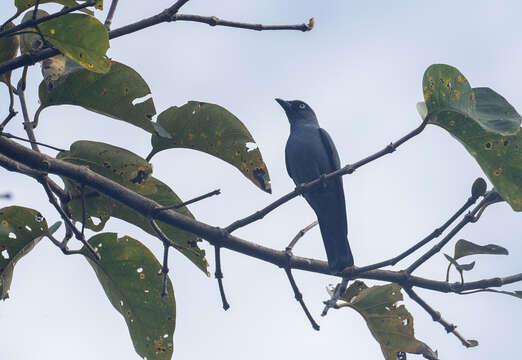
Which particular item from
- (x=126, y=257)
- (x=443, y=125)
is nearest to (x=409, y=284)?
(x=443, y=125)

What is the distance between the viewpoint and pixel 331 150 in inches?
241

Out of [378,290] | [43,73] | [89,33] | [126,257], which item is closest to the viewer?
[89,33]

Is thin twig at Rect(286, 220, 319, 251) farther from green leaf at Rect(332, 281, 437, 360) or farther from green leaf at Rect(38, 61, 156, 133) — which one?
green leaf at Rect(38, 61, 156, 133)

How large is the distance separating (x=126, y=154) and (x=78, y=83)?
0.39 m

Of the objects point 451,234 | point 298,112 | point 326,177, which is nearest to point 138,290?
point 326,177

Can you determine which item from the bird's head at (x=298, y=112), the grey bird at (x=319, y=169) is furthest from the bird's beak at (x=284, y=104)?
the grey bird at (x=319, y=169)

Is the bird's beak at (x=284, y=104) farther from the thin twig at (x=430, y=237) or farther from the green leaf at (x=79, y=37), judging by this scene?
the green leaf at (x=79, y=37)

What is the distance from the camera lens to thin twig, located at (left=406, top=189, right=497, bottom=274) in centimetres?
268

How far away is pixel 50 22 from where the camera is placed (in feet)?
7.71

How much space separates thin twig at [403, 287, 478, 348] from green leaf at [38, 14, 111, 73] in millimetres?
Answer: 1682

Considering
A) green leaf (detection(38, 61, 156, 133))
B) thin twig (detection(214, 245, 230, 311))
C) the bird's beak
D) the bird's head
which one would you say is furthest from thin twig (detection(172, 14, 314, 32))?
the bird's beak

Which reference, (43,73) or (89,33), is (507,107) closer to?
(89,33)

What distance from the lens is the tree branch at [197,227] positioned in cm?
261

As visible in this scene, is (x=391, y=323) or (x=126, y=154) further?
(x=391, y=323)
